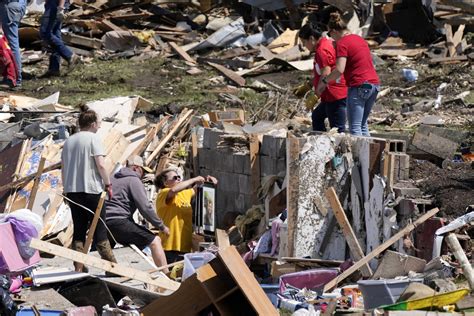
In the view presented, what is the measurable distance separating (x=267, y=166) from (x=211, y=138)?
1183mm

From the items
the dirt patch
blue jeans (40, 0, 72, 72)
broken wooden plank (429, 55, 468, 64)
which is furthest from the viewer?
broken wooden plank (429, 55, 468, 64)

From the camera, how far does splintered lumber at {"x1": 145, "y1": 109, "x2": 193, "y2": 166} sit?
45.6 ft

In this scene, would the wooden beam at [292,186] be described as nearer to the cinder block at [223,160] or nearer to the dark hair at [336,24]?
the dark hair at [336,24]

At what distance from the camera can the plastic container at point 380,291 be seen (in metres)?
8.68

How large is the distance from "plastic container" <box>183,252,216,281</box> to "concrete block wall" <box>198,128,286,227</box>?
5.48 feet

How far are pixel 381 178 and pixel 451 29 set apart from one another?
9.30 meters

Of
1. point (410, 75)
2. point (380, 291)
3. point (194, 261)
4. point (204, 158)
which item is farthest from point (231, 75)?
point (380, 291)

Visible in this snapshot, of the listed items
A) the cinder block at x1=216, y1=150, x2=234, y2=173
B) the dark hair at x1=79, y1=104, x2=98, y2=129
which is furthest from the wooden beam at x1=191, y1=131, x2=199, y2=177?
the dark hair at x1=79, y1=104, x2=98, y2=129

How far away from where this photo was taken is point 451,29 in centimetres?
1903

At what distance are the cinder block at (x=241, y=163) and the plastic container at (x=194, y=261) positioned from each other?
192 cm

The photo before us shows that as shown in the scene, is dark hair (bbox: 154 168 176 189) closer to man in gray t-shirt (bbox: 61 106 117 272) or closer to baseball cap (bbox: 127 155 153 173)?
baseball cap (bbox: 127 155 153 173)

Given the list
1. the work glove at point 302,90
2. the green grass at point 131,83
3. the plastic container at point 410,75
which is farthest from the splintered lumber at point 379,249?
the plastic container at point 410,75

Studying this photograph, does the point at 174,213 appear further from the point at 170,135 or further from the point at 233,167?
the point at 170,135

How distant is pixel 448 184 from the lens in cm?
1020
